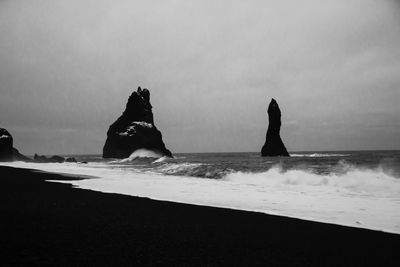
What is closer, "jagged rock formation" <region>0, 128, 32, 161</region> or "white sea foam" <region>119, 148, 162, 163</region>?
"jagged rock formation" <region>0, 128, 32, 161</region>

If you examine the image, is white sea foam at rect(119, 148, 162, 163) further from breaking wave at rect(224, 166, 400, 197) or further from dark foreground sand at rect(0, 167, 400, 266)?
dark foreground sand at rect(0, 167, 400, 266)

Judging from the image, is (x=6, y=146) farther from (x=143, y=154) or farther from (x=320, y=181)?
(x=320, y=181)

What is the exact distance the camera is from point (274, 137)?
113 meters

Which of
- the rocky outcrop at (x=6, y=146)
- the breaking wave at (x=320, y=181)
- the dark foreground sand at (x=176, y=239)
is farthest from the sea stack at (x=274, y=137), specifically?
the dark foreground sand at (x=176, y=239)

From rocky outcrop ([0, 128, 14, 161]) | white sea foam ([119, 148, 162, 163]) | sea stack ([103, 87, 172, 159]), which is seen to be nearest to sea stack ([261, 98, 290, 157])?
sea stack ([103, 87, 172, 159])

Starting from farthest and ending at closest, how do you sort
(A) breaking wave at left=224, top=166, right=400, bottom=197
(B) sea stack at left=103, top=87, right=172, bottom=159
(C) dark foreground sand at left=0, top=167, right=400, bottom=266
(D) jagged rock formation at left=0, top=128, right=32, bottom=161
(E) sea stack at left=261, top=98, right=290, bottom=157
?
(E) sea stack at left=261, top=98, right=290, bottom=157 → (B) sea stack at left=103, top=87, right=172, bottom=159 → (D) jagged rock formation at left=0, top=128, right=32, bottom=161 → (A) breaking wave at left=224, top=166, right=400, bottom=197 → (C) dark foreground sand at left=0, top=167, right=400, bottom=266

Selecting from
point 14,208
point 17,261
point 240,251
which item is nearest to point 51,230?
point 17,261

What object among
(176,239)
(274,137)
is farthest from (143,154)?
(176,239)

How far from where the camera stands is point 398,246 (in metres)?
6.14

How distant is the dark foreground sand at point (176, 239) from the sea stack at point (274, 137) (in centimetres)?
10436

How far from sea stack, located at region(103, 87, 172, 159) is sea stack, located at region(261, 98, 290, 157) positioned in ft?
119

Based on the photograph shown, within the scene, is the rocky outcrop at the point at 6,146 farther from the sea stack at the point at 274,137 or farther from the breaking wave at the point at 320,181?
the sea stack at the point at 274,137

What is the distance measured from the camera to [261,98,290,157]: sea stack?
362 ft

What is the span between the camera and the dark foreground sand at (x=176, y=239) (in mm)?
4980
